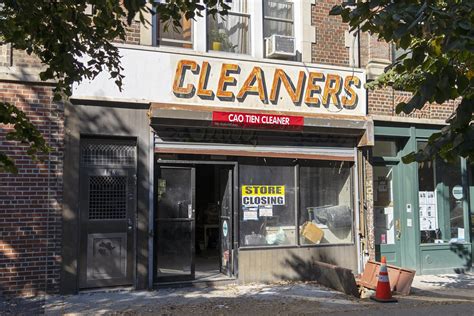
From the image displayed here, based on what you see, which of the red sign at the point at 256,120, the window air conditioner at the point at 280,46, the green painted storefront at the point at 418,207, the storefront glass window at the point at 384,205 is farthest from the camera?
the storefront glass window at the point at 384,205

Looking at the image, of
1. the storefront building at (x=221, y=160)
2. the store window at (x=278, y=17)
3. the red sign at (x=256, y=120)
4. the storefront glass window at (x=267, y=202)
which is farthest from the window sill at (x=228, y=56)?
the storefront glass window at (x=267, y=202)

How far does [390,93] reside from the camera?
456 inches

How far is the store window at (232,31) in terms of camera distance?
10.4m

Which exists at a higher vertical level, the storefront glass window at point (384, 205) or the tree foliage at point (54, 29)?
the tree foliage at point (54, 29)

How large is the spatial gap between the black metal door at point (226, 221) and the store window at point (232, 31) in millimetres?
2506

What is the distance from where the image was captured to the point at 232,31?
10711mm

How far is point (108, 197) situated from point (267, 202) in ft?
10.2

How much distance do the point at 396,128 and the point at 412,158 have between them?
26.6 feet

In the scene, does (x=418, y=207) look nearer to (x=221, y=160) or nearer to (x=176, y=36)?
(x=221, y=160)

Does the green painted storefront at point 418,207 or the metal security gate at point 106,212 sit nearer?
the metal security gate at point 106,212

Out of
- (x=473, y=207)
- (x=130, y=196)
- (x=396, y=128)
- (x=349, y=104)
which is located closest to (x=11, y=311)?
(x=130, y=196)

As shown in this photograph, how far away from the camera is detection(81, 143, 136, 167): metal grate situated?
917 centimetres

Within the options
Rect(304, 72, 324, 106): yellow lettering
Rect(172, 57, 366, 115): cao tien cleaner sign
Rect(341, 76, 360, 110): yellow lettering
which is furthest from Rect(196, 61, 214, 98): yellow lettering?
Rect(341, 76, 360, 110): yellow lettering

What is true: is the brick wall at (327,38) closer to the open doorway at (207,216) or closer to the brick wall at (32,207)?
the open doorway at (207,216)
